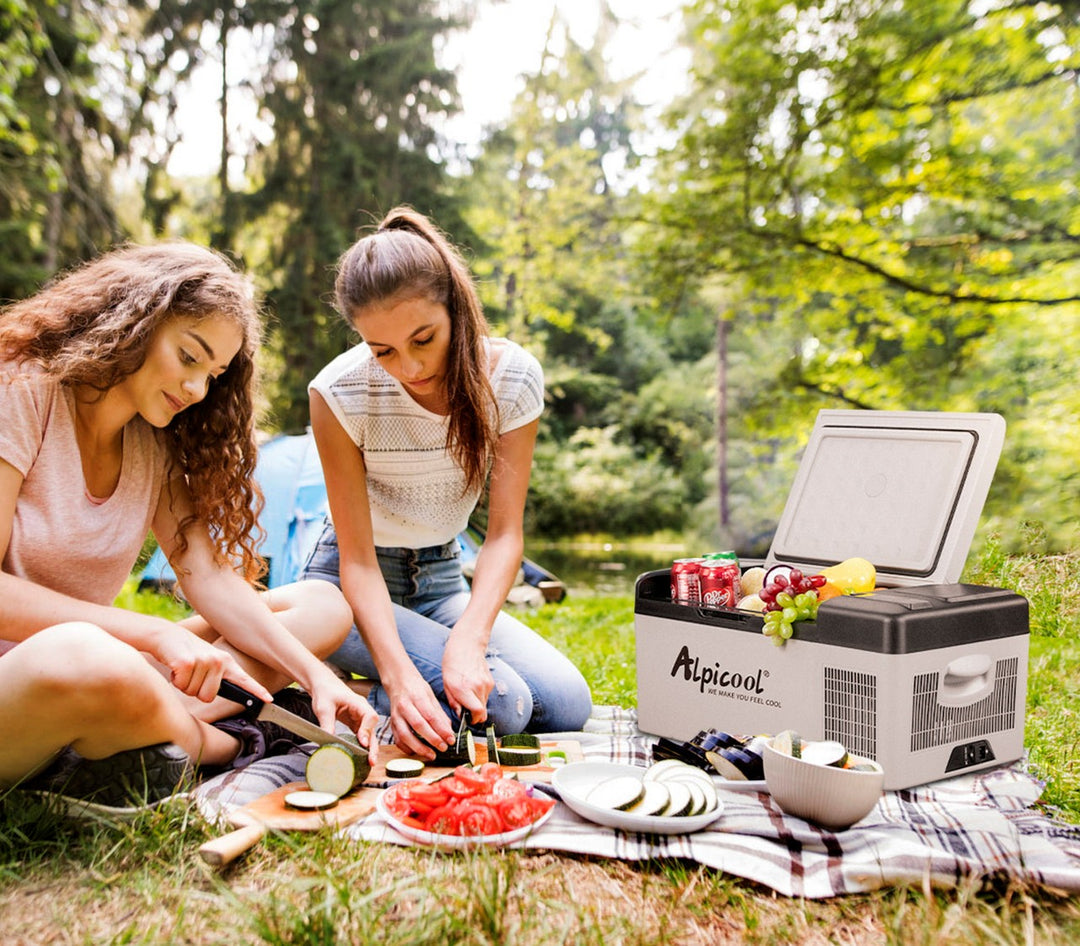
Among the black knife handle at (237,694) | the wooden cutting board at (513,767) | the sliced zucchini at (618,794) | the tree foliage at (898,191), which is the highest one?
the tree foliage at (898,191)

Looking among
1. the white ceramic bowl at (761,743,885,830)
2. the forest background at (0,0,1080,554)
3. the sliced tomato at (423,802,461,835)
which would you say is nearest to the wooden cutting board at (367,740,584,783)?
the sliced tomato at (423,802,461,835)

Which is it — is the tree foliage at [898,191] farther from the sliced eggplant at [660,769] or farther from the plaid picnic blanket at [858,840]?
the sliced eggplant at [660,769]

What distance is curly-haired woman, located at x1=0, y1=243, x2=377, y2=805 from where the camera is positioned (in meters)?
1.62

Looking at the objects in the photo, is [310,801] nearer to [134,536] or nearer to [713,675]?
[134,536]

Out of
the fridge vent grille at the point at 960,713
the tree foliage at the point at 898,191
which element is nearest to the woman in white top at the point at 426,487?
the fridge vent grille at the point at 960,713

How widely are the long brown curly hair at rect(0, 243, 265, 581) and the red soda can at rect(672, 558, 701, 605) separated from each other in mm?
1032

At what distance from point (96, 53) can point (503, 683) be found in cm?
814

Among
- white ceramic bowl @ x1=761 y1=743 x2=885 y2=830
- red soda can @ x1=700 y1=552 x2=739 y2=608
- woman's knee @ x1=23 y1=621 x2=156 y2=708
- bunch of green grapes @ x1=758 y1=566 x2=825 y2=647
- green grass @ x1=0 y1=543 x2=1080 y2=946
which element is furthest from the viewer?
red soda can @ x1=700 y1=552 x2=739 y2=608

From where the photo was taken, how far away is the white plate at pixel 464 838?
1.55 m

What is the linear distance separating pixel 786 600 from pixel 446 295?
106cm

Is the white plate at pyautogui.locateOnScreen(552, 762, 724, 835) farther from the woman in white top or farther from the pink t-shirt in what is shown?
the pink t-shirt

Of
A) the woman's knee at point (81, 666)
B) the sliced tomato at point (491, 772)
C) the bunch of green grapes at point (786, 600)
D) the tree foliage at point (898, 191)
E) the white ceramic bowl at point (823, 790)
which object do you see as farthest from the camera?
the tree foliage at point (898, 191)

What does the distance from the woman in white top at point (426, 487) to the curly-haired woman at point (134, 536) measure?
0.17m

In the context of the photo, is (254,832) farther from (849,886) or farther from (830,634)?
(830,634)
